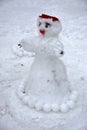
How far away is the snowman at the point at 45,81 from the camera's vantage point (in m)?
1.83

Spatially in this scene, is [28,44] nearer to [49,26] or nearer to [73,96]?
[49,26]

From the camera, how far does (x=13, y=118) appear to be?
198 cm

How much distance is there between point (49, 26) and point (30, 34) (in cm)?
147

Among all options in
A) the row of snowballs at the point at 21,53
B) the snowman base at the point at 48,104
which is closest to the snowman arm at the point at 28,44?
the snowman base at the point at 48,104

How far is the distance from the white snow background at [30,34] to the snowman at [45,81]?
0.19 metres

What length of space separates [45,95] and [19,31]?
1542 mm

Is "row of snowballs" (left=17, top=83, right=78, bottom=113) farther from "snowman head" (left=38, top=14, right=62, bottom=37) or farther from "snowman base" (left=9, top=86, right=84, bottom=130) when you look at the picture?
"snowman head" (left=38, top=14, right=62, bottom=37)

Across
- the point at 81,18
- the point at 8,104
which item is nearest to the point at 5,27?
the point at 81,18

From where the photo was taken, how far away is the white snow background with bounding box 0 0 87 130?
227 cm

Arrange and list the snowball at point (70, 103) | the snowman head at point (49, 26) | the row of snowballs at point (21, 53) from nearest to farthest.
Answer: the snowman head at point (49, 26) → the snowball at point (70, 103) → the row of snowballs at point (21, 53)

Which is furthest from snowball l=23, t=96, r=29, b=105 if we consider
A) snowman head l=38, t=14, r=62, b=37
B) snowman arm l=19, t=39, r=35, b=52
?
snowman head l=38, t=14, r=62, b=37

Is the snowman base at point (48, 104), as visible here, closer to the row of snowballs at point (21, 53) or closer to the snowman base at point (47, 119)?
the snowman base at point (47, 119)

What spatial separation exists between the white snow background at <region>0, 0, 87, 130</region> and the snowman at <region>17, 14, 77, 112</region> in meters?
0.19

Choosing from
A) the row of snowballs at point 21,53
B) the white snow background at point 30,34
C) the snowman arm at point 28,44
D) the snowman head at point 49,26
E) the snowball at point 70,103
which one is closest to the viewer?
the snowman head at point 49,26
